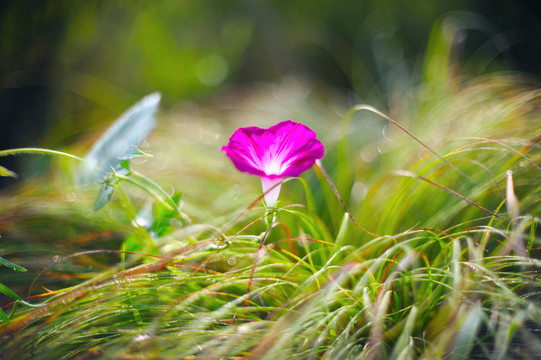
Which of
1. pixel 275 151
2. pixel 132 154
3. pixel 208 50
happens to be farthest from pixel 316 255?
pixel 208 50

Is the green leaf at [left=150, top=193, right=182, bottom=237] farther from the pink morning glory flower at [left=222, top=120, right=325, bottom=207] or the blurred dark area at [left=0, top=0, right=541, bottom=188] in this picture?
the blurred dark area at [left=0, top=0, right=541, bottom=188]

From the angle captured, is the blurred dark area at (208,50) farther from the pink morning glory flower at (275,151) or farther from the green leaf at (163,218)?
the pink morning glory flower at (275,151)

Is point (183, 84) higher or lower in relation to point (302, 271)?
higher

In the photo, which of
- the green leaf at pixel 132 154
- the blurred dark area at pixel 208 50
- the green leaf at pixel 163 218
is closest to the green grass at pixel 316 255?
the green leaf at pixel 163 218

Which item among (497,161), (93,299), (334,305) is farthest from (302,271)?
(497,161)

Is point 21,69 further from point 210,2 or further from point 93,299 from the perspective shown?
point 210,2
